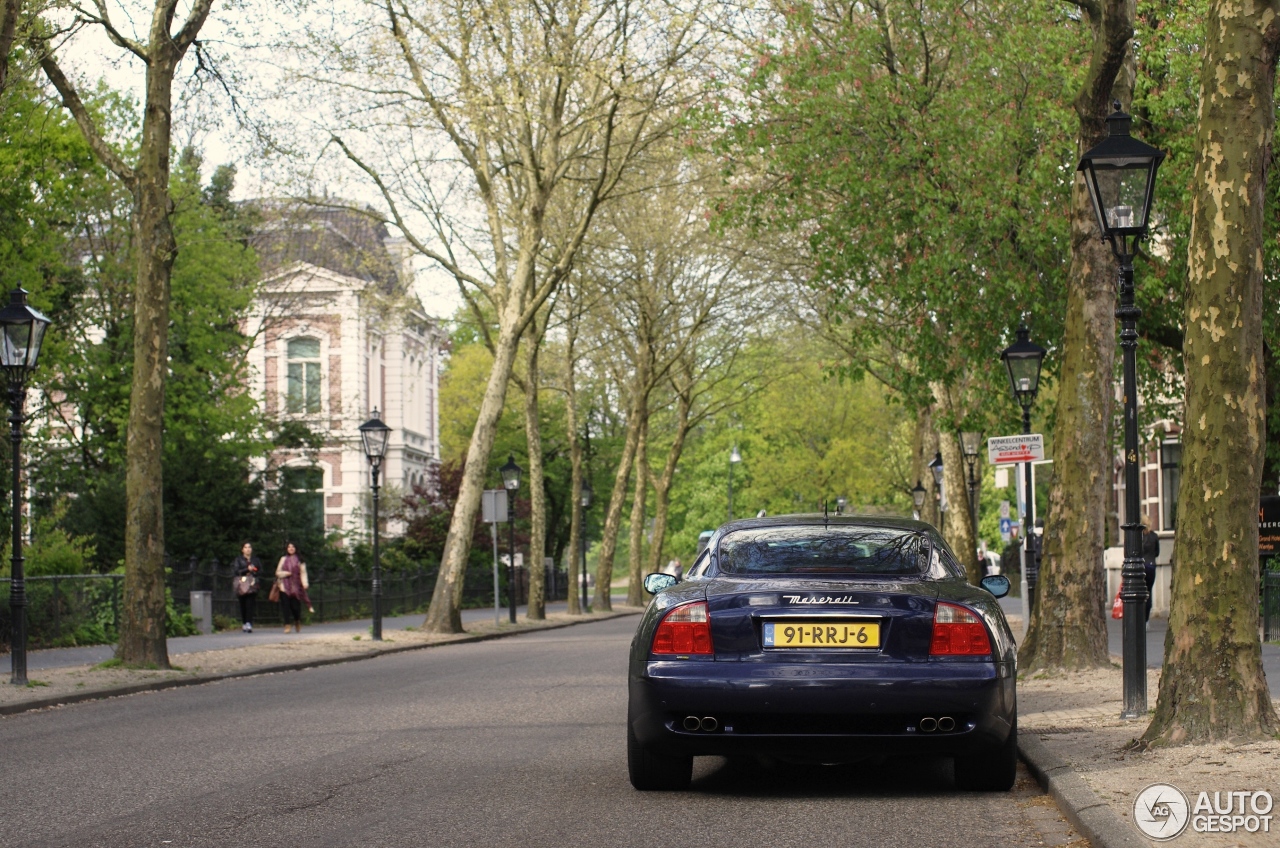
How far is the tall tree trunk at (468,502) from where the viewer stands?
104 feet

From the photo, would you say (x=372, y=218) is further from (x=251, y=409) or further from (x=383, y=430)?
(x=251, y=409)

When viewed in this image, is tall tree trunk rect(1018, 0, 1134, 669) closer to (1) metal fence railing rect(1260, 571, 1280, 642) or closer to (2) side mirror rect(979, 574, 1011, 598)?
(2) side mirror rect(979, 574, 1011, 598)

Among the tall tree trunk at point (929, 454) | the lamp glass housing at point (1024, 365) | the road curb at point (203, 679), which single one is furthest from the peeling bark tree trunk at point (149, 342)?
the tall tree trunk at point (929, 454)

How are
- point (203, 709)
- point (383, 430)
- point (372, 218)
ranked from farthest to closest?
point (372, 218) → point (383, 430) → point (203, 709)

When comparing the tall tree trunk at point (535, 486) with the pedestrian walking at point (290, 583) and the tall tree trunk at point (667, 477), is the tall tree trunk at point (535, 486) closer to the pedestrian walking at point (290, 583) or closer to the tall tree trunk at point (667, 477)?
the pedestrian walking at point (290, 583)

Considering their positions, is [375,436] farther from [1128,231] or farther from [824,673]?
[824,673]

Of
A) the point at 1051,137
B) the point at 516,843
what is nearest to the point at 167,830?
the point at 516,843

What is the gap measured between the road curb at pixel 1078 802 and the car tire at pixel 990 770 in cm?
21

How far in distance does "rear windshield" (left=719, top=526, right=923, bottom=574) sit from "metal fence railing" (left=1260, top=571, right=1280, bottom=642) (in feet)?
47.9

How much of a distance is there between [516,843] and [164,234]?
1428 cm

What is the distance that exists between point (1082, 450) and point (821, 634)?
795 centimetres

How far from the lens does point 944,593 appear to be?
832cm

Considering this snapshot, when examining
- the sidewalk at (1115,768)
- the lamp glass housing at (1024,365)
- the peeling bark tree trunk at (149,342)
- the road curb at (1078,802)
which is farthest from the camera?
the lamp glass housing at (1024,365)

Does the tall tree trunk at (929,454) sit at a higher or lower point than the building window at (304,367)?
lower
